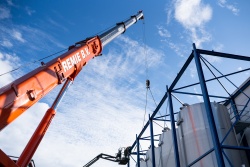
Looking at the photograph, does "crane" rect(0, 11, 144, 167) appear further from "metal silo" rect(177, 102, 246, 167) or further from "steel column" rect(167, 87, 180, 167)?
"metal silo" rect(177, 102, 246, 167)

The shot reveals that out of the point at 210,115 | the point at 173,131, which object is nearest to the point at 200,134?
the point at 173,131

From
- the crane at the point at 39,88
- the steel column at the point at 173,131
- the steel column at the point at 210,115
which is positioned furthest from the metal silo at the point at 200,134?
the crane at the point at 39,88

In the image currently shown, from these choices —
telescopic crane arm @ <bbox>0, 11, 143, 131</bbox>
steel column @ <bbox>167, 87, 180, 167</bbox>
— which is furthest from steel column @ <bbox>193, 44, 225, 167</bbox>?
telescopic crane arm @ <bbox>0, 11, 143, 131</bbox>

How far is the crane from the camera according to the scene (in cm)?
512

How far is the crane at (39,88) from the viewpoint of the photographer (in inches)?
202

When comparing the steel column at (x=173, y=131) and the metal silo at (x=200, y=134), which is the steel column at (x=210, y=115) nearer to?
the metal silo at (x=200, y=134)

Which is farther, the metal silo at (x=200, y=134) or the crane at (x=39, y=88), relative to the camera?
the metal silo at (x=200, y=134)

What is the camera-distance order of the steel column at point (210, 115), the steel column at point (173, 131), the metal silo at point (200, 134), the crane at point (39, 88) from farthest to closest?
the steel column at point (173, 131)
the metal silo at point (200, 134)
the steel column at point (210, 115)
the crane at point (39, 88)

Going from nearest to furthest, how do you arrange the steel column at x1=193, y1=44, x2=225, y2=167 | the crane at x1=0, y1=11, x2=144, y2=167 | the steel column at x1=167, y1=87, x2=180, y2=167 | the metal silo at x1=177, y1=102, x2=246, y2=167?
the crane at x1=0, y1=11, x2=144, y2=167
the steel column at x1=193, y1=44, x2=225, y2=167
the metal silo at x1=177, y1=102, x2=246, y2=167
the steel column at x1=167, y1=87, x2=180, y2=167

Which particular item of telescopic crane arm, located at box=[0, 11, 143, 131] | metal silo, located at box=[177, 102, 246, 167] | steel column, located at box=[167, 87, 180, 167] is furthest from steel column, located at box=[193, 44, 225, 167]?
telescopic crane arm, located at box=[0, 11, 143, 131]

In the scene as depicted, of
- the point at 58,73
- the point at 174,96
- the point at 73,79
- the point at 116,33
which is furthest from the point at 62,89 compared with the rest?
the point at 174,96

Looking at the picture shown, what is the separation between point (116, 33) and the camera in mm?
12648

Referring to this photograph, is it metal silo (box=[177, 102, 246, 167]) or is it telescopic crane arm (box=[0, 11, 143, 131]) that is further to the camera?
metal silo (box=[177, 102, 246, 167])

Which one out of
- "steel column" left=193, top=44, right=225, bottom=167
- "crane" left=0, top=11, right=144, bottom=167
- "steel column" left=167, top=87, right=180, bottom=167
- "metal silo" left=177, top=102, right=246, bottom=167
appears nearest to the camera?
"crane" left=0, top=11, right=144, bottom=167
